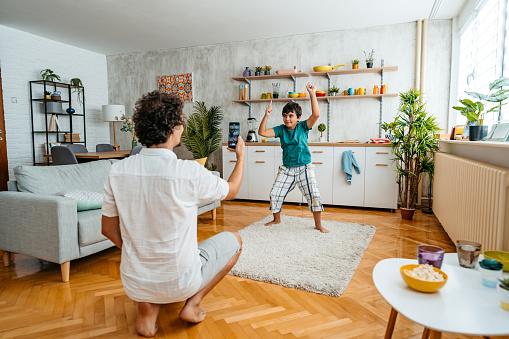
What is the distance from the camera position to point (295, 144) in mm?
3590

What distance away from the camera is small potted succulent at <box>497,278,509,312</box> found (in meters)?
0.95

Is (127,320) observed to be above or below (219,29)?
below

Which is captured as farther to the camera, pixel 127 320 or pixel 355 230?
pixel 355 230

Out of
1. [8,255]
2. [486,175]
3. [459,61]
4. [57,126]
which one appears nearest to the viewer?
[486,175]

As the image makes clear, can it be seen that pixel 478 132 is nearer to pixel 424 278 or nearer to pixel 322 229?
pixel 322 229

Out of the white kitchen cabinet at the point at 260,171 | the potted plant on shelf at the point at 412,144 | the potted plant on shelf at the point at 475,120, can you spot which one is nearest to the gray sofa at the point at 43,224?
the white kitchen cabinet at the point at 260,171

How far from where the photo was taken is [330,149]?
479 cm

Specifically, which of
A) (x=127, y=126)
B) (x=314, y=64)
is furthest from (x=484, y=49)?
(x=127, y=126)

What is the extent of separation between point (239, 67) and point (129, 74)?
7.70 ft

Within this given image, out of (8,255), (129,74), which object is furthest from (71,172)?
(129,74)

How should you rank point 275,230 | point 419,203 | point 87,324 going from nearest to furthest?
1. point 87,324
2. point 275,230
3. point 419,203

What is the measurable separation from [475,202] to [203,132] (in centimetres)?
431

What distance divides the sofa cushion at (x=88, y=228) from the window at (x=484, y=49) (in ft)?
11.0

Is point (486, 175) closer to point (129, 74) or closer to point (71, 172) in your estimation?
point (71, 172)
